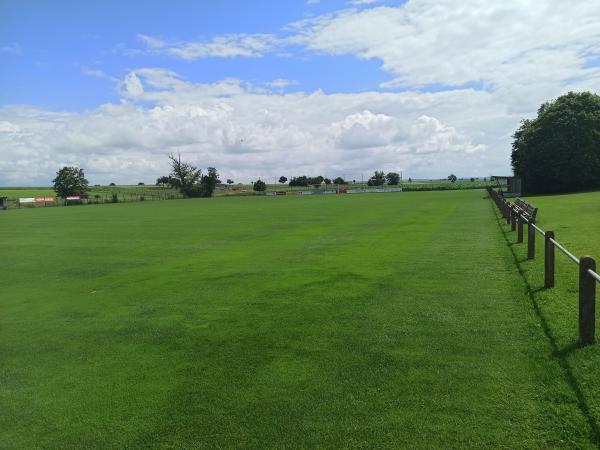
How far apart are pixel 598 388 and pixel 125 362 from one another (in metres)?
5.29

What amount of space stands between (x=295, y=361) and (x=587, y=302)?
346 centimetres

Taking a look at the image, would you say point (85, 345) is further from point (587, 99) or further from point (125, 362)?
point (587, 99)

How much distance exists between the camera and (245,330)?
7406 mm

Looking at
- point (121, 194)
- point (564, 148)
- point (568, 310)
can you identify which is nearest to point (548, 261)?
point (568, 310)

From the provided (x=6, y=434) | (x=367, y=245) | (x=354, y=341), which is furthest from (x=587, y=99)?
(x=6, y=434)

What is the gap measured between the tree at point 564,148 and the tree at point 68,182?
82.5m

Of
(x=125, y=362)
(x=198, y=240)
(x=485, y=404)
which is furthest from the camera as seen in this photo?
(x=198, y=240)

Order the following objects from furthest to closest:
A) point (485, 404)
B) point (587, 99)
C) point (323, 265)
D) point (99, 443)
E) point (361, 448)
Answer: point (587, 99) < point (323, 265) < point (485, 404) < point (99, 443) < point (361, 448)

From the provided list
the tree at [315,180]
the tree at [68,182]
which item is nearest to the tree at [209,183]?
the tree at [68,182]

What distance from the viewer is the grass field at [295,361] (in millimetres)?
4496

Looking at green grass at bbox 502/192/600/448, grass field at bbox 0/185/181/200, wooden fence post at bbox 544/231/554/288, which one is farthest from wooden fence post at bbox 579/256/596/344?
grass field at bbox 0/185/181/200

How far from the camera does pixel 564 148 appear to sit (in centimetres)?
5388

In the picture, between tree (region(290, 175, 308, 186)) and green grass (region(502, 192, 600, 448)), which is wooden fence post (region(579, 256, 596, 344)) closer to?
green grass (region(502, 192, 600, 448))

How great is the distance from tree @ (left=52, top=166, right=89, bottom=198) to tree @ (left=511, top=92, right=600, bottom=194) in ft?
271
